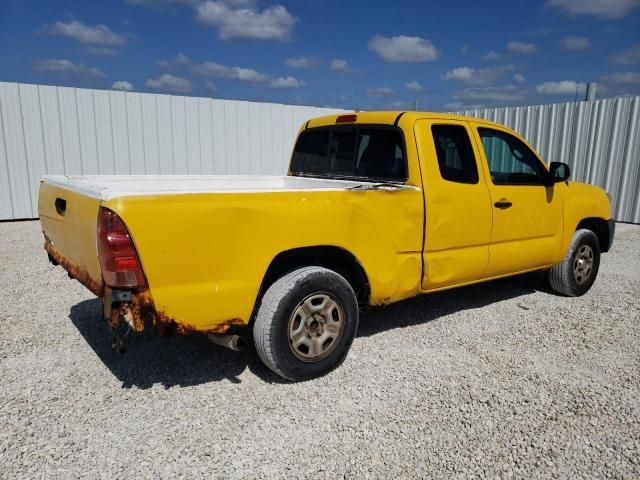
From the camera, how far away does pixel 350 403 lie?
10.1 ft

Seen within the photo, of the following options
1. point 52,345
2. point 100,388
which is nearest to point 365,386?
point 100,388

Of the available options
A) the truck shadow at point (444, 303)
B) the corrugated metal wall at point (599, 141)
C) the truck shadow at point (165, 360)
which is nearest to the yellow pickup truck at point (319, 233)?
the truck shadow at point (165, 360)

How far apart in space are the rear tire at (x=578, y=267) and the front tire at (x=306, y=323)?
9.85 ft

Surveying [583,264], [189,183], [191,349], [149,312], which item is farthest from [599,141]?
Answer: [149,312]

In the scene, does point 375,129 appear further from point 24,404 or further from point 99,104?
point 99,104

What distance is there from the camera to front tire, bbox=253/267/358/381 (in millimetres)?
3080

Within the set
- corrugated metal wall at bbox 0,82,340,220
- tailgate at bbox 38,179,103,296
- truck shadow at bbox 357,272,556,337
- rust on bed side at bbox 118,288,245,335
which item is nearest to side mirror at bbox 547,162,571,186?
truck shadow at bbox 357,272,556,337

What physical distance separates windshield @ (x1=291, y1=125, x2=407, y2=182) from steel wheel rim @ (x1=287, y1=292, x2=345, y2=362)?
1222 mm

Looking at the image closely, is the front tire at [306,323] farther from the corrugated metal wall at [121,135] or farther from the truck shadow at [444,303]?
the corrugated metal wall at [121,135]

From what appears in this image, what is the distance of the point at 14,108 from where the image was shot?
9641mm

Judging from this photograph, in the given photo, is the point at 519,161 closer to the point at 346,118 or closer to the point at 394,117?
the point at 394,117

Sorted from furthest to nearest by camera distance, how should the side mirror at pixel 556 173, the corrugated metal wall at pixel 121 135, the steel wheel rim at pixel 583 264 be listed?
the corrugated metal wall at pixel 121 135
the steel wheel rim at pixel 583 264
the side mirror at pixel 556 173

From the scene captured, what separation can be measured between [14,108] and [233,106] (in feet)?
15.2

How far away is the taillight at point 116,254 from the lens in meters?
2.53
